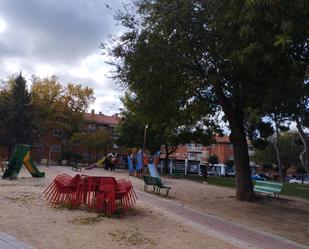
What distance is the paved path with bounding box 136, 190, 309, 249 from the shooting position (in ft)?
39.1

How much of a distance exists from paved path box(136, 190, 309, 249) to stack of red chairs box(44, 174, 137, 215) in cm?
184

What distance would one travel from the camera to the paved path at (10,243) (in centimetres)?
842

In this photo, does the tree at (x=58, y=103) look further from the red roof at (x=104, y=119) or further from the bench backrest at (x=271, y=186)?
the bench backrest at (x=271, y=186)

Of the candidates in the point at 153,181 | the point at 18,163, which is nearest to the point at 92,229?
the point at 153,181

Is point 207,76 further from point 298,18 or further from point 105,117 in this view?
point 105,117

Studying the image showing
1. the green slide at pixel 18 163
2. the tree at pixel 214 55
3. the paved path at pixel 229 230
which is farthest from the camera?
the green slide at pixel 18 163

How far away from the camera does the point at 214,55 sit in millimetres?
18469

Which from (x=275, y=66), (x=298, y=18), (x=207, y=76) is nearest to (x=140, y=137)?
(x=207, y=76)

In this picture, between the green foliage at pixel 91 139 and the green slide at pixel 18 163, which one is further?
the green foliage at pixel 91 139

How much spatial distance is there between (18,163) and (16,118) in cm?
3542

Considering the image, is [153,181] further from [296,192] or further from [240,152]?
[296,192]

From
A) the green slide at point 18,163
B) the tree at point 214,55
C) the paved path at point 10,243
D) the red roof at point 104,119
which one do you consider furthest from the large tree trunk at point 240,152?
the red roof at point 104,119

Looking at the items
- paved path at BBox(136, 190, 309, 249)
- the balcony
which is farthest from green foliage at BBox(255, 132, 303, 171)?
paved path at BBox(136, 190, 309, 249)

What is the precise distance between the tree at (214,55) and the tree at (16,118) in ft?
133
